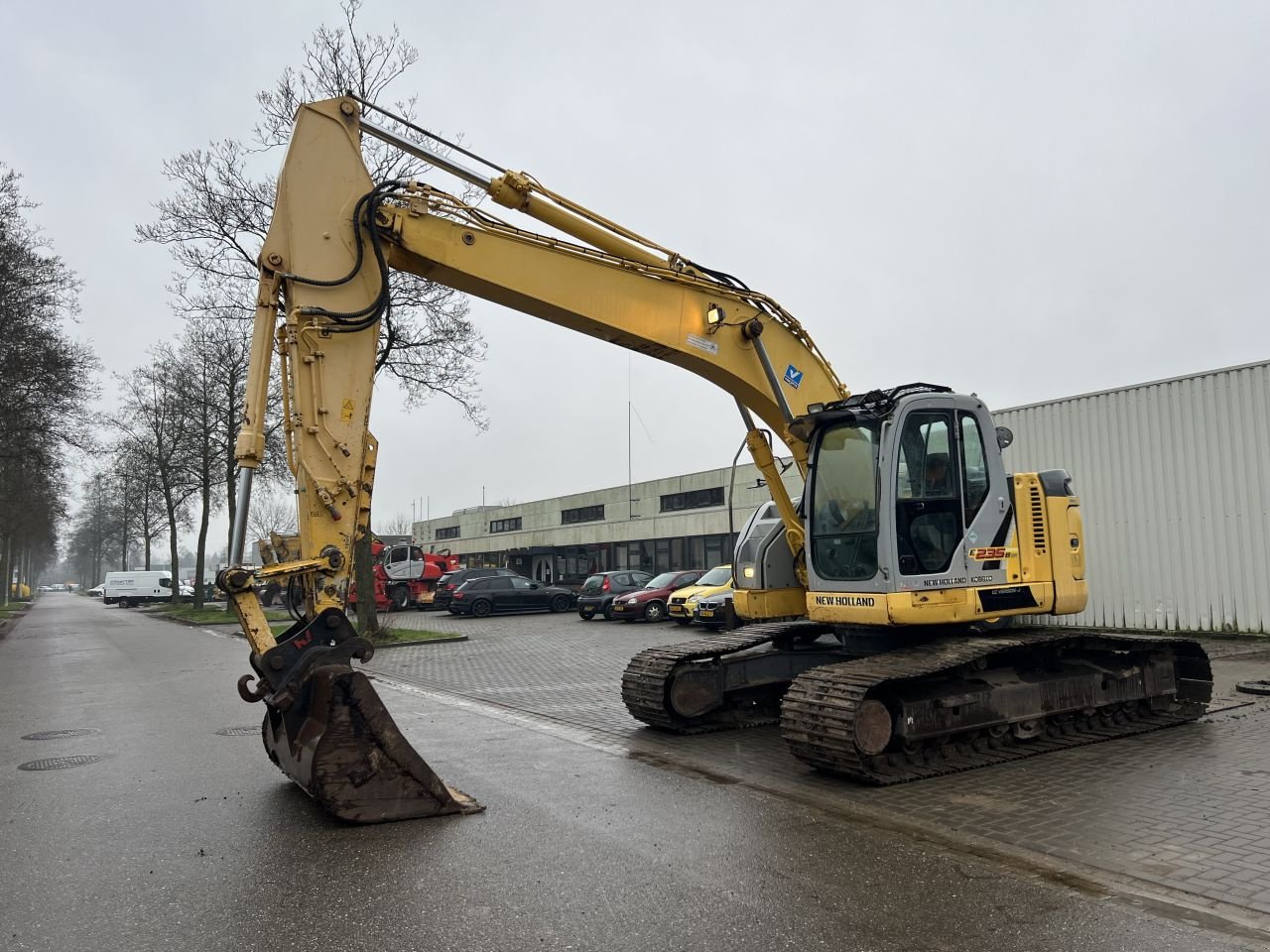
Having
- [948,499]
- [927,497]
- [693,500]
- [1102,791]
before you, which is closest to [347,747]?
[927,497]

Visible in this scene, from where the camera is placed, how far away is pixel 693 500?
4119cm

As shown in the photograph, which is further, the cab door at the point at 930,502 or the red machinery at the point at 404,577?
the red machinery at the point at 404,577

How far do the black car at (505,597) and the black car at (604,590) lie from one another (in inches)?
127

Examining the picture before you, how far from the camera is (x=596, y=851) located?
5.40 metres

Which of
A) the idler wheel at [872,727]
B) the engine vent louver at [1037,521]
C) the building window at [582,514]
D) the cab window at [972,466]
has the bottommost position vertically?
the idler wheel at [872,727]

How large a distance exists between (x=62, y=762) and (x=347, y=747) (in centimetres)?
430

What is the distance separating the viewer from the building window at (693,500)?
130 ft

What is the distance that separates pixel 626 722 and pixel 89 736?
5.70 metres

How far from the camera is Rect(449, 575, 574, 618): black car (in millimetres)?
29375

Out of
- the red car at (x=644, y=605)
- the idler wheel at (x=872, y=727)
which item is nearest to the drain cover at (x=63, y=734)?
the idler wheel at (x=872, y=727)

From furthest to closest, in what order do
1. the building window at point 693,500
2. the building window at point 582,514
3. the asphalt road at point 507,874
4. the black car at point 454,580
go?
1. the building window at point 582,514
2. the building window at point 693,500
3. the black car at point 454,580
4. the asphalt road at point 507,874

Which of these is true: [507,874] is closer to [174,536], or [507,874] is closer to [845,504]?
[845,504]

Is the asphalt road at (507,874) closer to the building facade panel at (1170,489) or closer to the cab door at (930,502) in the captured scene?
the cab door at (930,502)

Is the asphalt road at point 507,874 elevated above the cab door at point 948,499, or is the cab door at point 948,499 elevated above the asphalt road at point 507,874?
the cab door at point 948,499
